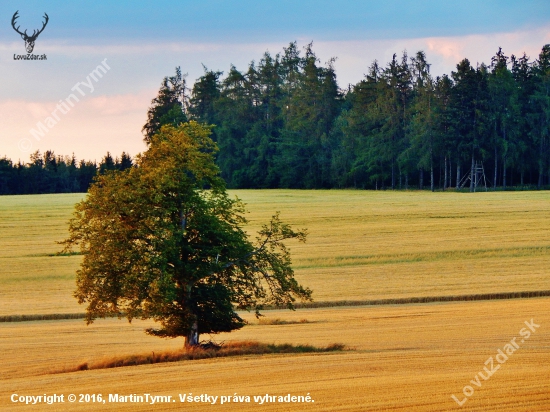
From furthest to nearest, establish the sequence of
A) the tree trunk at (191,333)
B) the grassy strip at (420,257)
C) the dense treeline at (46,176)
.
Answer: the dense treeline at (46,176) < the grassy strip at (420,257) < the tree trunk at (191,333)

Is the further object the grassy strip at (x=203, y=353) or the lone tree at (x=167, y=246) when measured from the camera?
the lone tree at (x=167, y=246)

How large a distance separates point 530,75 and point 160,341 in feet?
318

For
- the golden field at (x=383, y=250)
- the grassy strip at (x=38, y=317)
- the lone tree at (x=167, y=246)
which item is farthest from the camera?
the golden field at (x=383, y=250)

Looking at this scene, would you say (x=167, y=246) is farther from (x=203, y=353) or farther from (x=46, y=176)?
(x=46, y=176)

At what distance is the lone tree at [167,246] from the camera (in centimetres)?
2050

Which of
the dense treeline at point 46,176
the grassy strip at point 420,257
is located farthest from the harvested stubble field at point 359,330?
the dense treeline at point 46,176

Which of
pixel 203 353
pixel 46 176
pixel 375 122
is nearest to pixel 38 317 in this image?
pixel 203 353

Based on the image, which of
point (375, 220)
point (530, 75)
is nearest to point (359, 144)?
point (530, 75)

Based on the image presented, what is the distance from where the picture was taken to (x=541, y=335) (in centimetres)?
2111

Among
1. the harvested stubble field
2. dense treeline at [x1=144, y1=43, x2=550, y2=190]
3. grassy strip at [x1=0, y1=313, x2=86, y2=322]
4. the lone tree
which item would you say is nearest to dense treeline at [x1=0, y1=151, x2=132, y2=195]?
dense treeline at [x1=144, y1=43, x2=550, y2=190]

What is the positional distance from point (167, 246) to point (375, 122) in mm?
92335

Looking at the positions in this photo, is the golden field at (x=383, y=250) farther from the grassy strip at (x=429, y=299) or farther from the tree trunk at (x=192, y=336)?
the tree trunk at (x=192, y=336)

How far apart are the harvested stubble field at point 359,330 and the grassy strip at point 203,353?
0.93 metres

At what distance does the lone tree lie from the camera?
20.5 m
